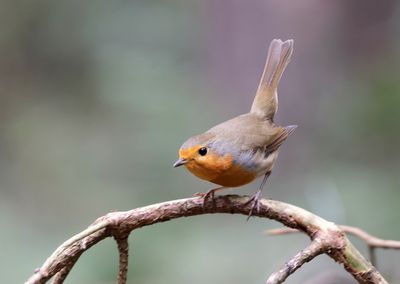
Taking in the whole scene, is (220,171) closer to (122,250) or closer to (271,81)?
(122,250)

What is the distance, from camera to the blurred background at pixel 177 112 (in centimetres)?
373

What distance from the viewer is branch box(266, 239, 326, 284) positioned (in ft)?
4.01

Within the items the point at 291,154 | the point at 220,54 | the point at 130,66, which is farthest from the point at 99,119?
the point at 291,154

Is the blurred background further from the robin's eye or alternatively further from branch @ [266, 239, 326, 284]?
branch @ [266, 239, 326, 284]

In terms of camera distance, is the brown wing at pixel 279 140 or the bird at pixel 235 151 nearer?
the bird at pixel 235 151

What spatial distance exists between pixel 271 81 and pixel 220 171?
0.86m

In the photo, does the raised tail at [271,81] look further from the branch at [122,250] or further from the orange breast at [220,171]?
the branch at [122,250]

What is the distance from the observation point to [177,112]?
4832 mm

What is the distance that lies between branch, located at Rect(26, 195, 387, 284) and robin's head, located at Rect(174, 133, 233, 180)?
1.54 feet

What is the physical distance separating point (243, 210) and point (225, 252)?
6.89 ft

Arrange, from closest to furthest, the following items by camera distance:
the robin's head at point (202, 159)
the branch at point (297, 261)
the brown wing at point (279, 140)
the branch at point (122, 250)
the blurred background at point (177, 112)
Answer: the branch at point (297, 261) < the branch at point (122, 250) < the robin's head at point (202, 159) < the brown wing at point (279, 140) < the blurred background at point (177, 112)

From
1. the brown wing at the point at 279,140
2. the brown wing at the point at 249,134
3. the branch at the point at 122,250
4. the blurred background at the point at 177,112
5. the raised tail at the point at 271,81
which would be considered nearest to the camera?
the branch at the point at 122,250

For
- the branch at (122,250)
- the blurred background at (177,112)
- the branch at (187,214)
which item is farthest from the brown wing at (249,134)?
the blurred background at (177,112)

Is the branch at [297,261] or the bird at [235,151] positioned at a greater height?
the bird at [235,151]
